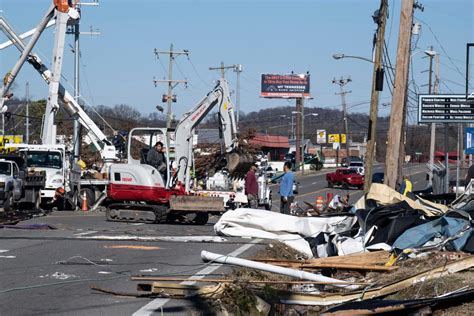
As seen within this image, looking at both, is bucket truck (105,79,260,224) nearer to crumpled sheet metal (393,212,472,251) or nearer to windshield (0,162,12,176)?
windshield (0,162,12,176)

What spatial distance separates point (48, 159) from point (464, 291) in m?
27.7

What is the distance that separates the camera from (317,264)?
1255 centimetres

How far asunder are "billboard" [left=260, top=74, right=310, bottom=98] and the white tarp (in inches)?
5357

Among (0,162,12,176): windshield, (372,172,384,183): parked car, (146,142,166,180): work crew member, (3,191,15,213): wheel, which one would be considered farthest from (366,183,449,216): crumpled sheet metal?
(372,172,384,183): parked car

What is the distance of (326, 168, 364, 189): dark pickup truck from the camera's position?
72062 mm

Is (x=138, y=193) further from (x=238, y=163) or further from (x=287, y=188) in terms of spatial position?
(x=287, y=188)

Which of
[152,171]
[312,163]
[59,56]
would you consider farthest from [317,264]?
[312,163]

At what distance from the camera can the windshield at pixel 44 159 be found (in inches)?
1382

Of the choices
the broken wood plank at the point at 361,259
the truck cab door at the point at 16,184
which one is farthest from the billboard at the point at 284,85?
the broken wood plank at the point at 361,259

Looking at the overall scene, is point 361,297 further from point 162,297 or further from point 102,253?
point 102,253

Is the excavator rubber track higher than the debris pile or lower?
lower

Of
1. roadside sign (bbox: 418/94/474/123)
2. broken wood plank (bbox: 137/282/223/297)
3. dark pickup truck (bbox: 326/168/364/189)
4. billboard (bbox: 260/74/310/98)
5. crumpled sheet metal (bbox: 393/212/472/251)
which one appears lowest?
dark pickup truck (bbox: 326/168/364/189)

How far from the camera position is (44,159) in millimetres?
35250

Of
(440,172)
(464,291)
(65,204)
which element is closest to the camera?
(464,291)
